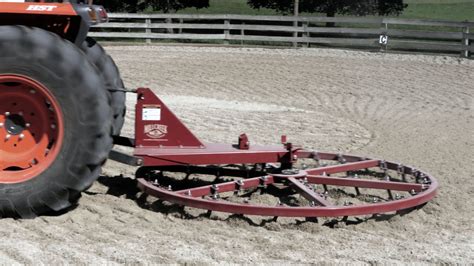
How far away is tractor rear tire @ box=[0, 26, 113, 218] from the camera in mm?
4734

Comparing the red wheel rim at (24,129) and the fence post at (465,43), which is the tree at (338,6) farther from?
the red wheel rim at (24,129)

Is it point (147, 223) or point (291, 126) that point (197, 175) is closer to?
point (147, 223)

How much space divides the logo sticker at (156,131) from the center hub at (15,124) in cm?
93

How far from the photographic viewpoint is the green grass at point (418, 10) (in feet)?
127

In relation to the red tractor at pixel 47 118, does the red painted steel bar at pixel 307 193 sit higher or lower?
lower

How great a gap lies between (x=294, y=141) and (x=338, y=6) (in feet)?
75.7

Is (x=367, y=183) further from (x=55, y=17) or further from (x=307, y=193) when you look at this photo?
(x=55, y=17)

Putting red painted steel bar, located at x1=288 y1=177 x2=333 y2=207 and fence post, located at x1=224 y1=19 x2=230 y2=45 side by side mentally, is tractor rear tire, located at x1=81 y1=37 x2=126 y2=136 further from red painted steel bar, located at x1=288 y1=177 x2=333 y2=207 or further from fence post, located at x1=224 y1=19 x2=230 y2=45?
fence post, located at x1=224 y1=19 x2=230 y2=45

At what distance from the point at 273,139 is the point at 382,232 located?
3.67 m

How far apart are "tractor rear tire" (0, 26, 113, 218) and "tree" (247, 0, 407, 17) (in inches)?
1027

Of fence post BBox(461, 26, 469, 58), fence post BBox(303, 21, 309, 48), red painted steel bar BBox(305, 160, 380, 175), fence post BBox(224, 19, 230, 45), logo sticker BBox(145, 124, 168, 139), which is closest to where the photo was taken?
logo sticker BBox(145, 124, 168, 139)

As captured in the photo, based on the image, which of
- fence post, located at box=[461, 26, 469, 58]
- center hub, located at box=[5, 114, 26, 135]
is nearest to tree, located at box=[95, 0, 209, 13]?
fence post, located at box=[461, 26, 469, 58]

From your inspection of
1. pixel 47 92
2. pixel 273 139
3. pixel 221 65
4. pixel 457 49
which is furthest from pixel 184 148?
pixel 457 49

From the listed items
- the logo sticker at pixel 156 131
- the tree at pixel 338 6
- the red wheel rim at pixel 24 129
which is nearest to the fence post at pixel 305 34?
the tree at pixel 338 6
